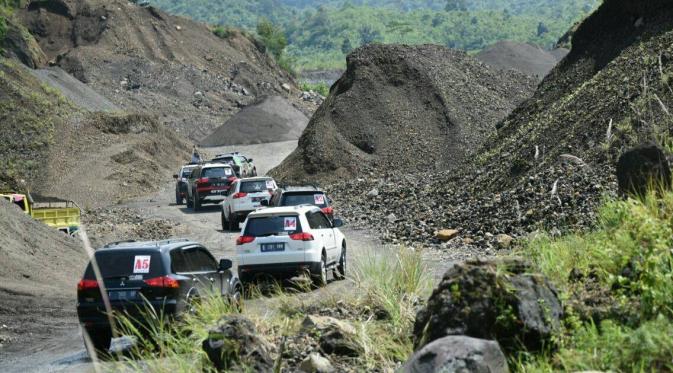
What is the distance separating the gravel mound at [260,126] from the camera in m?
86.2

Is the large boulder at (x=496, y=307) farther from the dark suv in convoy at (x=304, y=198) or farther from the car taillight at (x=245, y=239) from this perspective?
the dark suv in convoy at (x=304, y=198)

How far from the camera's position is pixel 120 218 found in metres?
40.1

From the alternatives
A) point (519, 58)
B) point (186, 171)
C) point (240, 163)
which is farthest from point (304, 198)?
point (519, 58)

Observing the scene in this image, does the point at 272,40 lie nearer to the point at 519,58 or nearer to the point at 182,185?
the point at 519,58

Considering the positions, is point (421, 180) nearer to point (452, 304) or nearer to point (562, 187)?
point (562, 187)

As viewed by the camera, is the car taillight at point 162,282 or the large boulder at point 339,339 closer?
the large boulder at point 339,339

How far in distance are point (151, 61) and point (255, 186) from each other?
76870 millimetres

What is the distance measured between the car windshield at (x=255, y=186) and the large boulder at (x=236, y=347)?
24.4 meters

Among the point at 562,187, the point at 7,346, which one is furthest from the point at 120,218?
the point at 7,346

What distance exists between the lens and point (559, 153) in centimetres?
2933

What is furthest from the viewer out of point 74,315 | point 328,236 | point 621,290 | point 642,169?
point 328,236

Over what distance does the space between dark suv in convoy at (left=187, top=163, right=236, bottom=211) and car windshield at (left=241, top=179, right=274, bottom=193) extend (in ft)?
18.0

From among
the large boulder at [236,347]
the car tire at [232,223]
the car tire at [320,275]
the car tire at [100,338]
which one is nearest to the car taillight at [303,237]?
the car tire at [320,275]

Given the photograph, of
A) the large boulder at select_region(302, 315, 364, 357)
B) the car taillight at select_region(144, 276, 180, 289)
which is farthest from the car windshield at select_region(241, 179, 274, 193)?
the large boulder at select_region(302, 315, 364, 357)
